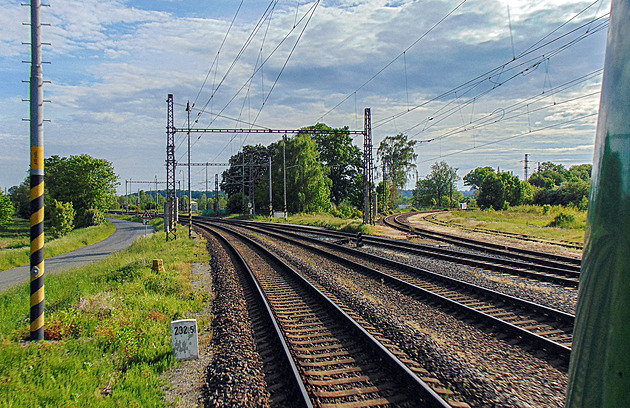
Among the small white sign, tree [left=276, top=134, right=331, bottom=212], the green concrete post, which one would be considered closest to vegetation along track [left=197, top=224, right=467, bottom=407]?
the small white sign

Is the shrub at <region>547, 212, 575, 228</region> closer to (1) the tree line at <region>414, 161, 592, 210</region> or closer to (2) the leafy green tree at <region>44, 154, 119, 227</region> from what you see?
(1) the tree line at <region>414, 161, 592, 210</region>

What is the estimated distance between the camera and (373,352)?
21.1 ft

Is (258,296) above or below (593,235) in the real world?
below

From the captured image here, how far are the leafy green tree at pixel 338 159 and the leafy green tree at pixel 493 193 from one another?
22.2m

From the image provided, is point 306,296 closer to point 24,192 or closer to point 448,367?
point 448,367

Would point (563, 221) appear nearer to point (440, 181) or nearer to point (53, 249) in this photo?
point (53, 249)

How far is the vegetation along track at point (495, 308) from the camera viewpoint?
22.5 ft

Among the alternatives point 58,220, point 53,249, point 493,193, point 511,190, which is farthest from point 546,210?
point 58,220

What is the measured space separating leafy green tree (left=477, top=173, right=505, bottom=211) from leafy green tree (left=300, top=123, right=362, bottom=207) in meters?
22.2

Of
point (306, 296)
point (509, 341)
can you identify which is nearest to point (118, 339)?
point (306, 296)

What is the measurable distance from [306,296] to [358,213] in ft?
147

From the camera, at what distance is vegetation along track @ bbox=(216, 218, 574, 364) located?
6.86 m

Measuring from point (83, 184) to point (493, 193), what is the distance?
6328 cm

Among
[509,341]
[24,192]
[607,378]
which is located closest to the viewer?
[607,378]
